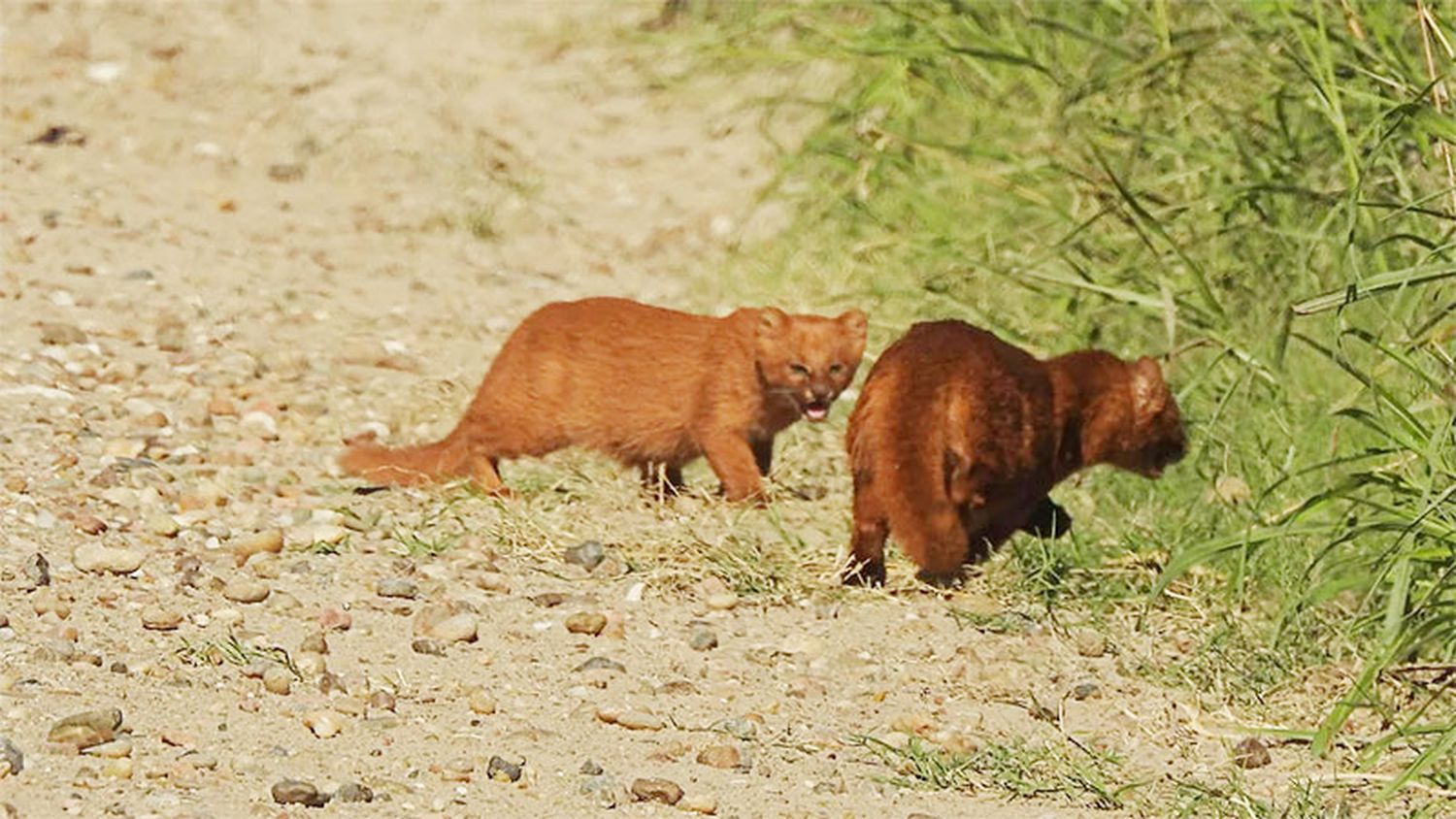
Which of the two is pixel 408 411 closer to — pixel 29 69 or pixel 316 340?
pixel 316 340

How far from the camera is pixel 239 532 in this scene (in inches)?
225

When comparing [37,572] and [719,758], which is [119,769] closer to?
[37,572]

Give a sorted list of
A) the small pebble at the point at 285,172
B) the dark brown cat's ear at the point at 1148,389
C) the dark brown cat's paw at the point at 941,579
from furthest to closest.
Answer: the small pebble at the point at 285,172 < the dark brown cat's ear at the point at 1148,389 < the dark brown cat's paw at the point at 941,579

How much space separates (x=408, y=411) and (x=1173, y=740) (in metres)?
2.78

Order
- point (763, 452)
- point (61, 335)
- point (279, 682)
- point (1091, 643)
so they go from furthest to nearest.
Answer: point (61, 335), point (763, 452), point (1091, 643), point (279, 682)

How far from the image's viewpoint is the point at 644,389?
6.37 meters

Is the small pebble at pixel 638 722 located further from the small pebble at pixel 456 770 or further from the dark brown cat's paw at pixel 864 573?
the dark brown cat's paw at pixel 864 573

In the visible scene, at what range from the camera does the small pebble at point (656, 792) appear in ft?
14.6

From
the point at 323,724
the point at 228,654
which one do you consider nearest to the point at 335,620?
the point at 228,654

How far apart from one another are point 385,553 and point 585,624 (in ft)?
2.08

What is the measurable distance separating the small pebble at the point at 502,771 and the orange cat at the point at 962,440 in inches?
51.4

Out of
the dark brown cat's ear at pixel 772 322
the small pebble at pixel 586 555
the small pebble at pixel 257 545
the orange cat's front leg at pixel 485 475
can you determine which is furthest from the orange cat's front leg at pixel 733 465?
the small pebble at pixel 257 545

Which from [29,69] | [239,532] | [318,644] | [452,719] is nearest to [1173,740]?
[452,719]

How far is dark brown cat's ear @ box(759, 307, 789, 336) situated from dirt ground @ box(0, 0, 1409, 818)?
1.54ft
